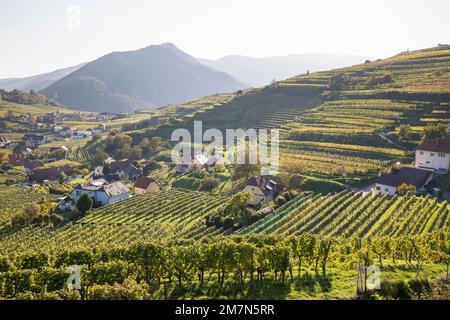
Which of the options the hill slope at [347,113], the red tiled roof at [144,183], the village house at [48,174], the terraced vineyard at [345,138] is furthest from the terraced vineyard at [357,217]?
the village house at [48,174]

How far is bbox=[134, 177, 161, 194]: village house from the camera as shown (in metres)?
73.2

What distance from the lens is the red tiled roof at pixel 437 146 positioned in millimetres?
63391

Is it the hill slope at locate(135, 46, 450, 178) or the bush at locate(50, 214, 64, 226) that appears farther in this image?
the hill slope at locate(135, 46, 450, 178)

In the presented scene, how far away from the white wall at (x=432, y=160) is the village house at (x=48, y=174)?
232 ft

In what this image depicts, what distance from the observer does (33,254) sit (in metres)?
33.2

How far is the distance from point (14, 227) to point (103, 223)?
41.1 ft

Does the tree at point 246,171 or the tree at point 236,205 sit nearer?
the tree at point 236,205

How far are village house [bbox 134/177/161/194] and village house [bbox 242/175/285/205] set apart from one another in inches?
751

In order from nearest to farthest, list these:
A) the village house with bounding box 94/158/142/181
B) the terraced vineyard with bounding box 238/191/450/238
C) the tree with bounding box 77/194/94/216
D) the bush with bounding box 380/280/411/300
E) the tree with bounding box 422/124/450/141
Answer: the bush with bounding box 380/280/411/300
the terraced vineyard with bounding box 238/191/450/238
the tree with bounding box 77/194/94/216
the tree with bounding box 422/124/450/141
the village house with bounding box 94/158/142/181

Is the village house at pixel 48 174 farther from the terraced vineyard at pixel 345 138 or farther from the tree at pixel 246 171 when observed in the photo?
the terraced vineyard at pixel 345 138

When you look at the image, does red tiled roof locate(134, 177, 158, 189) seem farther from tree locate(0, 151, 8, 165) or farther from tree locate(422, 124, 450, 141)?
tree locate(0, 151, 8, 165)

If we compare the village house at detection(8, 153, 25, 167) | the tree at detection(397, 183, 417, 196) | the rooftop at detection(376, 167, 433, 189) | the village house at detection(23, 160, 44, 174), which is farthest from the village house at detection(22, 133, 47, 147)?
the tree at detection(397, 183, 417, 196)

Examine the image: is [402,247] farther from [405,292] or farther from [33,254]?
[33,254]
